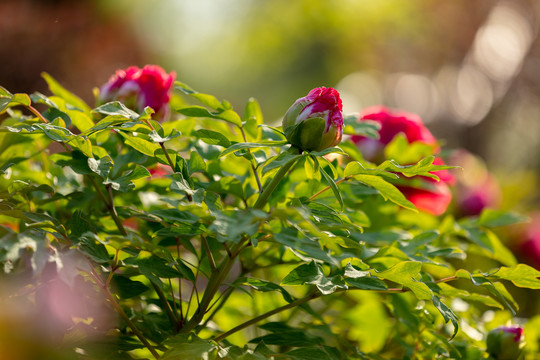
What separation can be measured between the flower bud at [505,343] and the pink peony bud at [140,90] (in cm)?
33

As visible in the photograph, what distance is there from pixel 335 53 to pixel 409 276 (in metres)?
7.38

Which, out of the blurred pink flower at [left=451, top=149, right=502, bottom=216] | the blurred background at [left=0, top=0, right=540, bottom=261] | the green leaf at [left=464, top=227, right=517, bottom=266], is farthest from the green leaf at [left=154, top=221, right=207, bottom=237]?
the blurred pink flower at [left=451, top=149, right=502, bottom=216]

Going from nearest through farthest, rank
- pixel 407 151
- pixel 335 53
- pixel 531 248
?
pixel 407 151
pixel 531 248
pixel 335 53

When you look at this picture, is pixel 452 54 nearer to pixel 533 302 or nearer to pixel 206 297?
pixel 533 302

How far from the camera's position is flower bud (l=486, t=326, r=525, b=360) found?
0.43m

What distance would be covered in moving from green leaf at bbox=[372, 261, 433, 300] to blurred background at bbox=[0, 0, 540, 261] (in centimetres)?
62

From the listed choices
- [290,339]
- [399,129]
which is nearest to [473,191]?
[399,129]

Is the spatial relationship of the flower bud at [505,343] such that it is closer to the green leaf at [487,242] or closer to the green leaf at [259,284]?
the green leaf at [487,242]

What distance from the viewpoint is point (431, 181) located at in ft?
1.97

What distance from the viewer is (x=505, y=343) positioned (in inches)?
16.9

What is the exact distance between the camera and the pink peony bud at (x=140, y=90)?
1.59 ft

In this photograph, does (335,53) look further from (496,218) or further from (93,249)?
(93,249)

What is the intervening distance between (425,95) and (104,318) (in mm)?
5650

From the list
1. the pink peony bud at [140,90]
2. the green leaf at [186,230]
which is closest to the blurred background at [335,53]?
the pink peony bud at [140,90]
